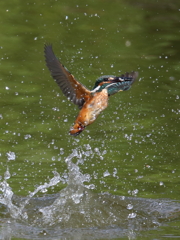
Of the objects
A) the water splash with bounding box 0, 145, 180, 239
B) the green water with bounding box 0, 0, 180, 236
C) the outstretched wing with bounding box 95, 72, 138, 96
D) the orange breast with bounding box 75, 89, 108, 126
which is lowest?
the water splash with bounding box 0, 145, 180, 239

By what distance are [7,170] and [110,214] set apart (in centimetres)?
101

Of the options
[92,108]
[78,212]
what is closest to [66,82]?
[92,108]

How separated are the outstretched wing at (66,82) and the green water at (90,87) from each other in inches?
39.7

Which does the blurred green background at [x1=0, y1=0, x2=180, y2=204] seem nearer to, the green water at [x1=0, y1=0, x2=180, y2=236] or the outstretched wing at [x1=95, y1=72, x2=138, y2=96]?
the green water at [x1=0, y1=0, x2=180, y2=236]

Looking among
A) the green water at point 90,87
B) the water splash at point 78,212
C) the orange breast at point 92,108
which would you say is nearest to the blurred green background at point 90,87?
the green water at point 90,87

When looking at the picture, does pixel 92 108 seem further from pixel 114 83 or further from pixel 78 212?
pixel 78 212

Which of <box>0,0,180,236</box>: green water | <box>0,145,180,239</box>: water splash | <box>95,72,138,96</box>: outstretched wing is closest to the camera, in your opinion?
<box>0,145,180,239</box>: water splash

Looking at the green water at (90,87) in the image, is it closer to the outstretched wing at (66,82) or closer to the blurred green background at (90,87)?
the blurred green background at (90,87)

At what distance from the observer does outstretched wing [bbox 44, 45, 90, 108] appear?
4199 millimetres

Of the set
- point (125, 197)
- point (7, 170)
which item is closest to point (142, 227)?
point (125, 197)

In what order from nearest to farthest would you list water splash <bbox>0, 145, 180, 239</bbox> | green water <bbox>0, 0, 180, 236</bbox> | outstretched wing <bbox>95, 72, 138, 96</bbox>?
water splash <bbox>0, 145, 180, 239</bbox>, outstretched wing <bbox>95, 72, 138, 96</bbox>, green water <bbox>0, 0, 180, 236</bbox>

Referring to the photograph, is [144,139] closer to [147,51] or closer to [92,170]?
[92,170]

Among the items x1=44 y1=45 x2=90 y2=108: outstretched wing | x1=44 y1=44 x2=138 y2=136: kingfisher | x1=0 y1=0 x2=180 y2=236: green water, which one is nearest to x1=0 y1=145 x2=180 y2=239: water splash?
x1=0 y1=0 x2=180 y2=236: green water

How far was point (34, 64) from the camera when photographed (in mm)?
7387
